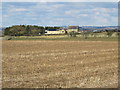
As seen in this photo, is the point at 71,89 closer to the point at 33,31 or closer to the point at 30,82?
the point at 30,82

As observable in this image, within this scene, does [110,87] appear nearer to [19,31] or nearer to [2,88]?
[2,88]

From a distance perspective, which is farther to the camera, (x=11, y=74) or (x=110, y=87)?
(x=11, y=74)

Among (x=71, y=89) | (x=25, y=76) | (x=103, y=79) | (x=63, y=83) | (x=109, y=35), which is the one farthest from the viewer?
(x=109, y=35)

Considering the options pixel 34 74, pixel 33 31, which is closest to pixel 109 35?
pixel 33 31

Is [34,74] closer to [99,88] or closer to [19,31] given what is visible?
[99,88]

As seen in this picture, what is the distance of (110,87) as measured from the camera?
29.7 feet

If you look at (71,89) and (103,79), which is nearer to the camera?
(71,89)

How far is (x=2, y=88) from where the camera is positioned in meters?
8.88

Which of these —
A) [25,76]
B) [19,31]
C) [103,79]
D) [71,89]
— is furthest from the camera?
[19,31]

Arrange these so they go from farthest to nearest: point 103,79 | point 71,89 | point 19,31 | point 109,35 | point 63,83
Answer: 1. point 19,31
2. point 109,35
3. point 103,79
4. point 63,83
5. point 71,89

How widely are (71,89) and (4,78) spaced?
A: 342cm

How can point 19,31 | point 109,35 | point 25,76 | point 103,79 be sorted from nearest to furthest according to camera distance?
point 103,79
point 25,76
point 109,35
point 19,31

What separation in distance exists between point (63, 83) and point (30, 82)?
127 centimetres

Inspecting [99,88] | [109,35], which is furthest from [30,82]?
[109,35]
